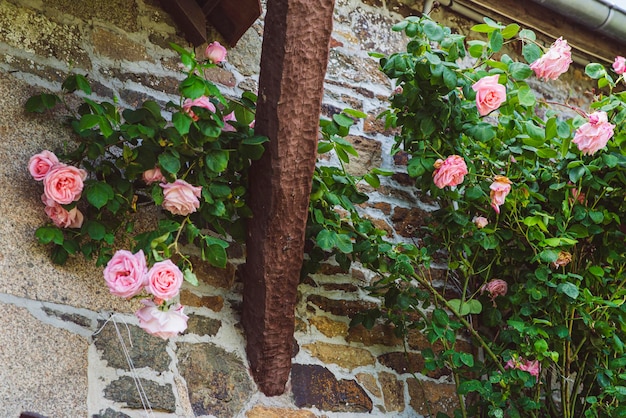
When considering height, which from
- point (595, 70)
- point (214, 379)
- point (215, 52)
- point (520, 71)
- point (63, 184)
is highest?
point (595, 70)

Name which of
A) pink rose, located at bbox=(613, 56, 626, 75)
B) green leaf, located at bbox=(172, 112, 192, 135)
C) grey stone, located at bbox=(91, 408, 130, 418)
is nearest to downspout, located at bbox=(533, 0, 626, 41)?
pink rose, located at bbox=(613, 56, 626, 75)

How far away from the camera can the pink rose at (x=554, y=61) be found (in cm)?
284

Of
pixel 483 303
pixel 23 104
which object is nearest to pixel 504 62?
pixel 483 303

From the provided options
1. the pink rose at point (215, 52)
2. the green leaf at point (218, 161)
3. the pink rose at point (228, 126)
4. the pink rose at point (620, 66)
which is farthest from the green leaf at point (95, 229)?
the pink rose at point (620, 66)

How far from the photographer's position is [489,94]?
2.75 meters

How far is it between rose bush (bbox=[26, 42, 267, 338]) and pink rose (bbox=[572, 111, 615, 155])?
1.20 m

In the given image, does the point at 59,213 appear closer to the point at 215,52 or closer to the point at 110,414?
the point at 110,414

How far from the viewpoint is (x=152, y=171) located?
2.46 meters

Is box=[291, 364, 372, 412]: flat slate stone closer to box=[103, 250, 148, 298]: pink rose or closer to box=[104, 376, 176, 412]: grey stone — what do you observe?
box=[104, 376, 176, 412]: grey stone

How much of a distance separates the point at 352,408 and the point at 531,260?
86cm

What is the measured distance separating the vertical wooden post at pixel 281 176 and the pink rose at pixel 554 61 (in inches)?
38.9

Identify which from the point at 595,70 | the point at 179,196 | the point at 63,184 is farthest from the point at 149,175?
the point at 595,70

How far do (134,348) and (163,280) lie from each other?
0.38 meters

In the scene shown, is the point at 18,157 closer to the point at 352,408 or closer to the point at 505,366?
the point at 352,408
